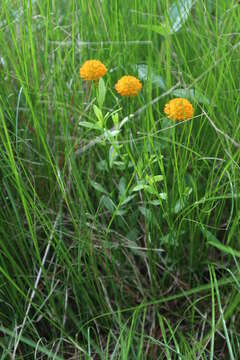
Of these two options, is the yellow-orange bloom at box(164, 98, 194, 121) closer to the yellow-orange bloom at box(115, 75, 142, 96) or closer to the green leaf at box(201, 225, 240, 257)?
the yellow-orange bloom at box(115, 75, 142, 96)

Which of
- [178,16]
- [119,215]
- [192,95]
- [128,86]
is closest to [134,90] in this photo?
[128,86]

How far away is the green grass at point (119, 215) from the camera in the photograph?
0.89 m

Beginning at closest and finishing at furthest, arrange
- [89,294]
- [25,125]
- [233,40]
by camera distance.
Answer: [89,294] < [25,125] < [233,40]

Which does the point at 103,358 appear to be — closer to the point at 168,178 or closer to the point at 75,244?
the point at 75,244

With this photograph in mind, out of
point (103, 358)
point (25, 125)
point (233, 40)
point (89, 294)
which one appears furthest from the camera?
point (233, 40)

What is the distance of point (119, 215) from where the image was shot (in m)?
0.99

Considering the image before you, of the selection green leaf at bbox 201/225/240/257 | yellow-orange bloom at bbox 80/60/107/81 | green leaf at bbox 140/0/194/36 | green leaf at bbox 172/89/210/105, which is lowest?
green leaf at bbox 201/225/240/257

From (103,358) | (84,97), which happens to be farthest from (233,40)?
(103,358)

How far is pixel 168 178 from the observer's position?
3.35 ft

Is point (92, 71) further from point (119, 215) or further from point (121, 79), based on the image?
point (119, 215)

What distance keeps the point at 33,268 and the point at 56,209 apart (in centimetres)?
14

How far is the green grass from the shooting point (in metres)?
0.89

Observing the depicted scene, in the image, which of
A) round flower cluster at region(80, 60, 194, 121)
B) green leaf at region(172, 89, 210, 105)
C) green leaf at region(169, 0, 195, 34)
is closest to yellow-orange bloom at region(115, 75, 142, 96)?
round flower cluster at region(80, 60, 194, 121)

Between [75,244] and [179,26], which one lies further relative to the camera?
[179,26]
